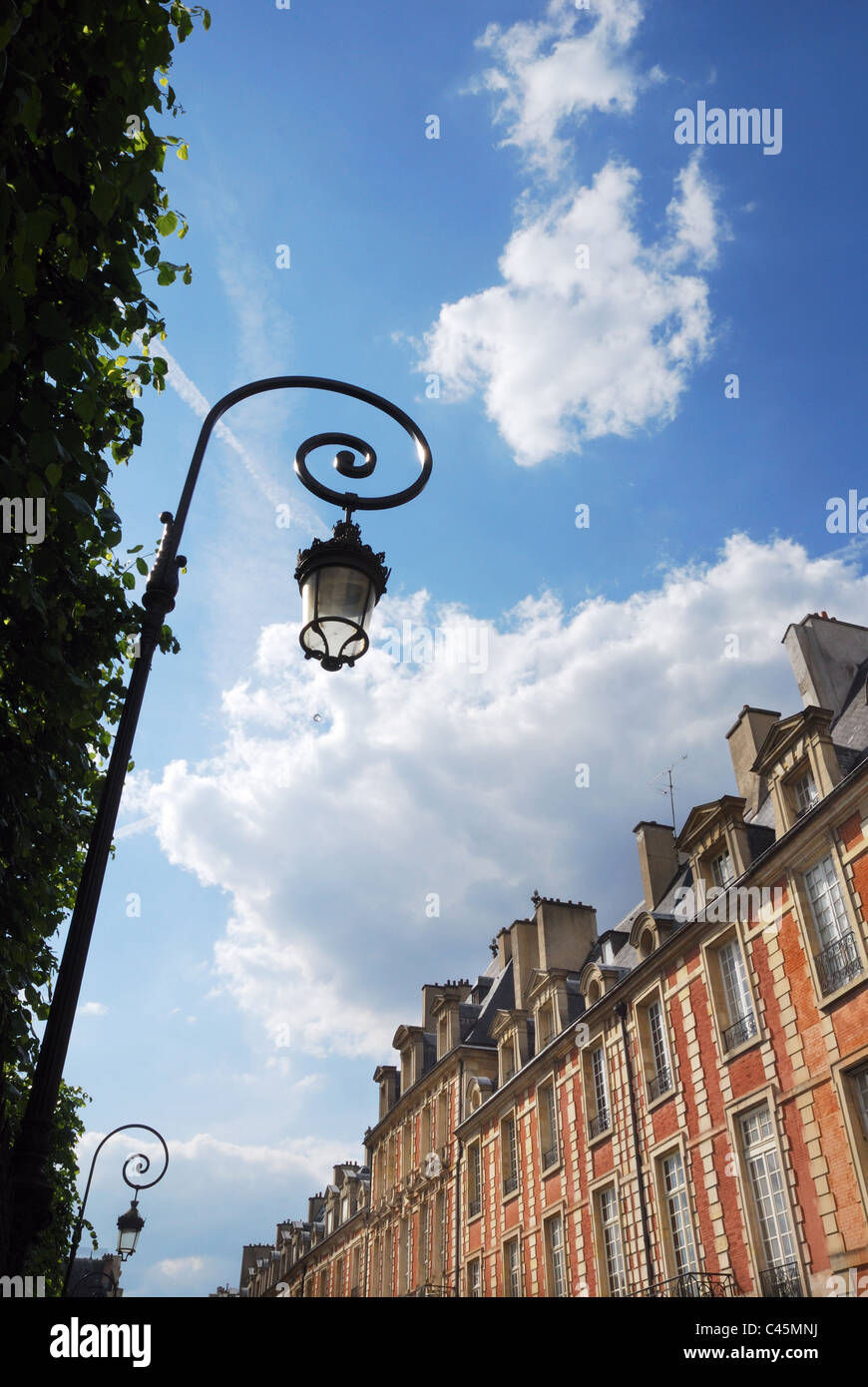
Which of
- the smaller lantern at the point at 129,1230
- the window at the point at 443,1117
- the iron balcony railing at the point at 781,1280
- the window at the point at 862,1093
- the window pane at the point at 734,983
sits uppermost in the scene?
the window at the point at 443,1117

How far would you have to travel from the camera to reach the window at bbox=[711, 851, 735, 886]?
19.8 meters

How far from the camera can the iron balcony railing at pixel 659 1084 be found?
65.6ft

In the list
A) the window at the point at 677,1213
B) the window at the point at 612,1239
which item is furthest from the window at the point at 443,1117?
the window at the point at 677,1213

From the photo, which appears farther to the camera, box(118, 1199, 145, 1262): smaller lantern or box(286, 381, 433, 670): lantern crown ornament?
box(118, 1199, 145, 1262): smaller lantern

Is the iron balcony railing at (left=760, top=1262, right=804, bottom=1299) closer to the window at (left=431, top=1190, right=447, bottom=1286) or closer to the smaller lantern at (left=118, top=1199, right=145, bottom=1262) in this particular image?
the smaller lantern at (left=118, top=1199, right=145, bottom=1262)

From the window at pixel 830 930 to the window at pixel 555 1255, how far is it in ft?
39.2

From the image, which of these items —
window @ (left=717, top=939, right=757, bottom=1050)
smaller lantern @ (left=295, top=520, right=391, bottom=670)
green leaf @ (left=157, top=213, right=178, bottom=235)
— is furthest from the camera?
window @ (left=717, top=939, right=757, bottom=1050)

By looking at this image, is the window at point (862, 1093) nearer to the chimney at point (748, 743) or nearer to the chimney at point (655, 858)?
the chimney at point (748, 743)

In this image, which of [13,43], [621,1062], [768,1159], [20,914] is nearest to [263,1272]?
[621,1062]

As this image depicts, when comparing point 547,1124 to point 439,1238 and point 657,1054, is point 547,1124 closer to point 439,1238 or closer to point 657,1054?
point 657,1054

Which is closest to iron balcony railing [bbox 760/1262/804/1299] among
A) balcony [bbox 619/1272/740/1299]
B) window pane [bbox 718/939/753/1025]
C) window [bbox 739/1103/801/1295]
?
window [bbox 739/1103/801/1295]

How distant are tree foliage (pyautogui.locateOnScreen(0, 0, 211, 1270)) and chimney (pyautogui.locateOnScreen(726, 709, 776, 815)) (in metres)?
17.8

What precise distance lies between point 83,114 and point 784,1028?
54.6ft
